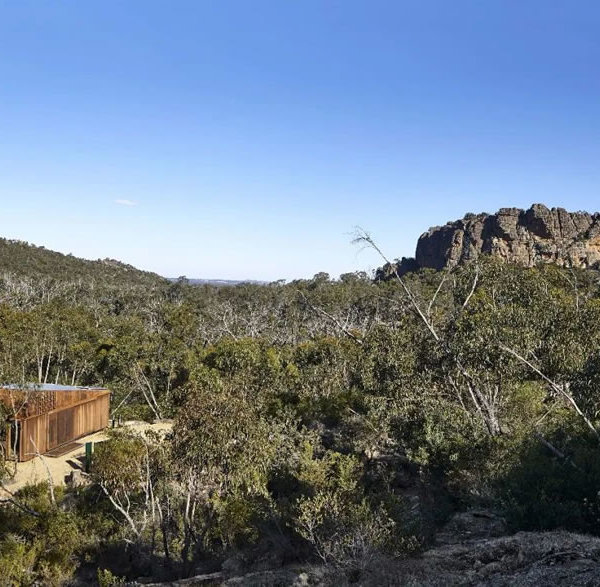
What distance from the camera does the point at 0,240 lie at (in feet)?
328

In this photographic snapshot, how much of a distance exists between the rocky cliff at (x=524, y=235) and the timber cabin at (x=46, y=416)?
2123 inches

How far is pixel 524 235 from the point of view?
287ft

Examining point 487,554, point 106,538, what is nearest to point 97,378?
point 106,538

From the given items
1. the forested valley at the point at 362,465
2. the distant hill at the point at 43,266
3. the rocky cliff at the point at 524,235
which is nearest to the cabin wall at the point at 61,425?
the forested valley at the point at 362,465

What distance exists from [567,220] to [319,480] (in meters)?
85.6

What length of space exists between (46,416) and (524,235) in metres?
81.5

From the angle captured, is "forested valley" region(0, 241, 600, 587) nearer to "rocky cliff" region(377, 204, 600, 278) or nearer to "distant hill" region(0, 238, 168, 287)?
"rocky cliff" region(377, 204, 600, 278)

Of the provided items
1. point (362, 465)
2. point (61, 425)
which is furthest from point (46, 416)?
point (362, 465)

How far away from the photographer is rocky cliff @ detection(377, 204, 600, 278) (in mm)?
76812

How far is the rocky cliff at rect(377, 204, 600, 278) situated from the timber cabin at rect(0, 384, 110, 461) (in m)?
53.9

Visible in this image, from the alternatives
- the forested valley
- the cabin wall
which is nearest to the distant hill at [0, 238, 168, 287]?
the cabin wall

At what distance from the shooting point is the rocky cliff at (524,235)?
7681 centimetres

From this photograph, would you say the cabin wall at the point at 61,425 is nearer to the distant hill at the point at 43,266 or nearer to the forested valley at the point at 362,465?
the forested valley at the point at 362,465

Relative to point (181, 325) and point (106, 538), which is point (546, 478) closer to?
point (106, 538)
